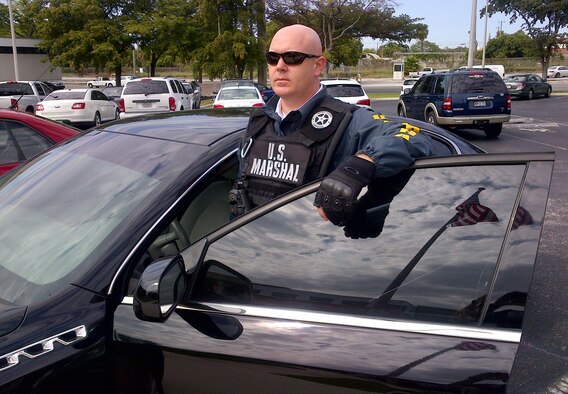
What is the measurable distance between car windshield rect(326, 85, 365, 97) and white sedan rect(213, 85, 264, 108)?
7.25 ft

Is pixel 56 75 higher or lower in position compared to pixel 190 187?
higher

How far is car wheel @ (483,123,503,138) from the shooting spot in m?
13.9

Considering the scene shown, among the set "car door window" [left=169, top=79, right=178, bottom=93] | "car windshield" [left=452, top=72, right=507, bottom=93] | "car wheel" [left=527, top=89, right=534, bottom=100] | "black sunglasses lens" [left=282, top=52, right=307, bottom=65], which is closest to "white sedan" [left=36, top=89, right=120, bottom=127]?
"car door window" [left=169, top=79, right=178, bottom=93]

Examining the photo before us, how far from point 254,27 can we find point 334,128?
32279 millimetres

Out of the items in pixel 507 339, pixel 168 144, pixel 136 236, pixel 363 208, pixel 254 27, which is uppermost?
pixel 254 27

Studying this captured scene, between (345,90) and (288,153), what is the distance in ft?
43.4

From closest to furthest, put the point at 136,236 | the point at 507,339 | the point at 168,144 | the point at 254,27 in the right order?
1. the point at 507,339
2. the point at 136,236
3. the point at 168,144
4. the point at 254,27

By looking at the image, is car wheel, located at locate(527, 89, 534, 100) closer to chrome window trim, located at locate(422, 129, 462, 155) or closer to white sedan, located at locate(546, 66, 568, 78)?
white sedan, located at locate(546, 66, 568, 78)

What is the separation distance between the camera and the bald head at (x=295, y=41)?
Answer: 2076 millimetres

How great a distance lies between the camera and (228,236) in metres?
1.67

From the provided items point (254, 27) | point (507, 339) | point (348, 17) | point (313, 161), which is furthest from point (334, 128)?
point (348, 17)

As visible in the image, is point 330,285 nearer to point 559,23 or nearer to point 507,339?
point 507,339

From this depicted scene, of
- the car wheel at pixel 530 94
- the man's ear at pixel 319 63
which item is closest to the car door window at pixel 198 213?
the man's ear at pixel 319 63

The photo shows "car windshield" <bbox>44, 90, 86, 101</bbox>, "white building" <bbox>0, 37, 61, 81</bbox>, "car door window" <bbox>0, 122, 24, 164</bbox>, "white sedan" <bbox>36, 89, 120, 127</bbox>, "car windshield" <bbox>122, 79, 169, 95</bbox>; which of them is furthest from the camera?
"white building" <bbox>0, 37, 61, 81</bbox>
